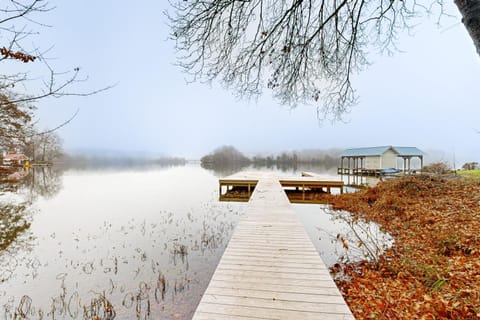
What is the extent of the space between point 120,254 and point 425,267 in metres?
6.22

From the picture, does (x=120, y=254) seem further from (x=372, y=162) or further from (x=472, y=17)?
(x=372, y=162)

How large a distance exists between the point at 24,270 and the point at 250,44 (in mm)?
6461

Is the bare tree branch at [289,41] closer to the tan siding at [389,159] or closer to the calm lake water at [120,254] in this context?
the calm lake water at [120,254]

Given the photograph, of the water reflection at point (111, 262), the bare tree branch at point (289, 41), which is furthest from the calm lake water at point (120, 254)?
the bare tree branch at point (289, 41)

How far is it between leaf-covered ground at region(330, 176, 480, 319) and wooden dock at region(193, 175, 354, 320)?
0.92 metres

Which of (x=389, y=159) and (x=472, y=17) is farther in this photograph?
(x=389, y=159)

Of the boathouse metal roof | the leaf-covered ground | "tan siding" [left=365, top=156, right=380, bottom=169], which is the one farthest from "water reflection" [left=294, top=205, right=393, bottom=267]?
the boathouse metal roof

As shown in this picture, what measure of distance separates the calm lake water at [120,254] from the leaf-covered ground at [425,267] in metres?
0.57

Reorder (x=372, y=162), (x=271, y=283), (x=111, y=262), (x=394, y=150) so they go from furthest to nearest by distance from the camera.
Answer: (x=372, y=162) → (x=394, y=150) → (x=111, y=262) → (x=271, y=283)

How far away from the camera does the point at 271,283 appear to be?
7.85ft

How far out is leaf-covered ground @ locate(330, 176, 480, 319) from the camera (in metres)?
2.60

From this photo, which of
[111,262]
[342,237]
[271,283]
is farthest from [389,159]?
[111,262]

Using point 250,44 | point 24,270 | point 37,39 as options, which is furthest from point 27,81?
point 24,270

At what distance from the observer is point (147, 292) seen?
3674 millimetres
